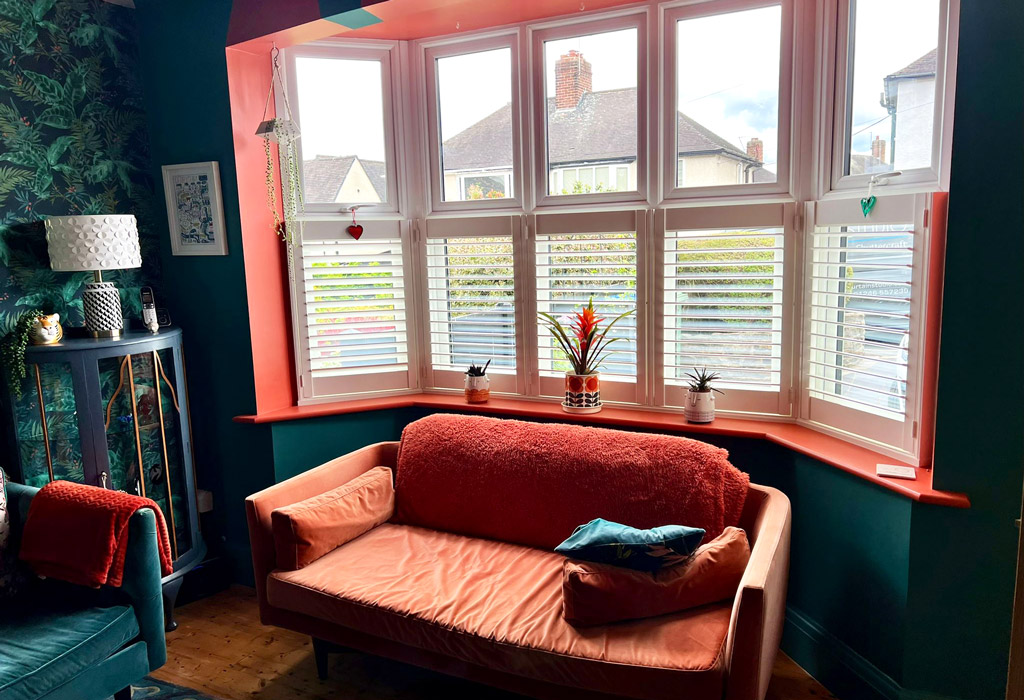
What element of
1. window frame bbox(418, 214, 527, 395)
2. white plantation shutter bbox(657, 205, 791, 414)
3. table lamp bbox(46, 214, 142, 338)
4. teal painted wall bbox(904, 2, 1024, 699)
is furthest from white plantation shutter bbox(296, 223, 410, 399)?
teal painted wall bbox(904, 2, 1024, 699)

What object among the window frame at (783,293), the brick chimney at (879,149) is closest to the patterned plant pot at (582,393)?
the window frame at (783,293)

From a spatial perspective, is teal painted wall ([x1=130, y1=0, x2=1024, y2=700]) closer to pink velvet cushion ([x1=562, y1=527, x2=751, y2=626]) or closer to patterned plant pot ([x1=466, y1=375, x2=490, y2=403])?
pink velvet cushion ([x1=562, y1=527, x2=751, y2=626])

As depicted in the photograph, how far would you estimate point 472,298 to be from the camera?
10.3ft

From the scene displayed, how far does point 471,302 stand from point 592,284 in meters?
0.59

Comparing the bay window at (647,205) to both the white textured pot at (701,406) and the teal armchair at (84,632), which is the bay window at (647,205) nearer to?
the white textured pot at (701,406)

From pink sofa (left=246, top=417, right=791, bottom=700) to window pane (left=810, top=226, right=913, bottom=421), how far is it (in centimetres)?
47

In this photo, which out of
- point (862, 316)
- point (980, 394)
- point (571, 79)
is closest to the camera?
point (980, 394)

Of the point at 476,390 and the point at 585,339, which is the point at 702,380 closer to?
the point at 585,339

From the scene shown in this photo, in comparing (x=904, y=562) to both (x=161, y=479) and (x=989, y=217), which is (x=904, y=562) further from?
(x=161, y=479)

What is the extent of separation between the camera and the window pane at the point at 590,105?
9.06 ft

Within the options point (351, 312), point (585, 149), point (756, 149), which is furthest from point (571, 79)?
point (351, 312)

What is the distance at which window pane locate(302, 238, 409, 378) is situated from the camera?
10.3 ft

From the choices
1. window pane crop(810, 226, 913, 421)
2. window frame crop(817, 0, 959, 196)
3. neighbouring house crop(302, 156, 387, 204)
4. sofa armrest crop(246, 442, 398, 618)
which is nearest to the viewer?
window frame crop(817, 0, 959, 196)

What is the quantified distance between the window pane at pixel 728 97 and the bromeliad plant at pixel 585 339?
629mm
